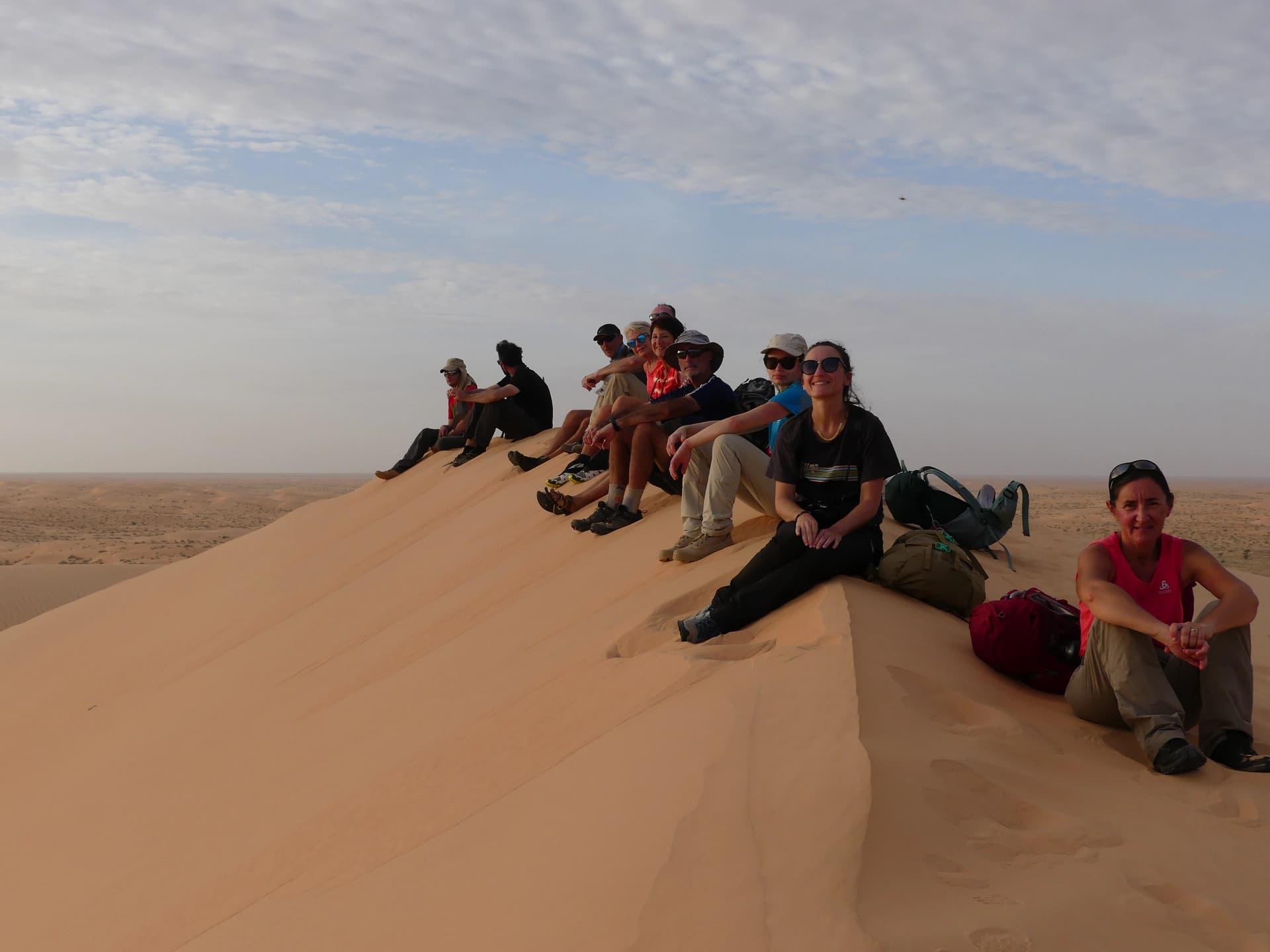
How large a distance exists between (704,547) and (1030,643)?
2.25 metres

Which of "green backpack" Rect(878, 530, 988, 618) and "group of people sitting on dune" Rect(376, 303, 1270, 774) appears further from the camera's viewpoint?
"green backpack" Rect(878, 530, 988, 618)

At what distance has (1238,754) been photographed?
3424mm

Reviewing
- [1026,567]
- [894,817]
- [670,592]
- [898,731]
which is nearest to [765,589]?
[670,592]

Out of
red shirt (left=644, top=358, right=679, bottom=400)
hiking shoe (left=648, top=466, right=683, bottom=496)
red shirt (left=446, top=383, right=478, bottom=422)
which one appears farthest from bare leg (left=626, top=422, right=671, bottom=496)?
red shirt (left=446, top=383, right=478, bottom=422)

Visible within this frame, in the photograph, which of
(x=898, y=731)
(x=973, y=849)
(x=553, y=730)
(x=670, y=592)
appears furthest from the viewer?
(x=670, y=592)

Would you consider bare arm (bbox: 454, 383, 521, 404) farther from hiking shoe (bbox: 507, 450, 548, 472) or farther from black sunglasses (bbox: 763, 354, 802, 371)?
black sunglasses (bbox: 763, 354, 802, 371)

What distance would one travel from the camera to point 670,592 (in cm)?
543

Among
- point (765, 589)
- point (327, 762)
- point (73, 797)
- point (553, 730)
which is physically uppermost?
point (765, 589)

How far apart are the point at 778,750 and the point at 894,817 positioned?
47 cm

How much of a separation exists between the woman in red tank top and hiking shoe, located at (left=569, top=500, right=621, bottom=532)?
4.08 meters

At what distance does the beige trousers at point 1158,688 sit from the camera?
3.42 metres

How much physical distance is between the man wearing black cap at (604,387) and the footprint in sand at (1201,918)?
5751mm

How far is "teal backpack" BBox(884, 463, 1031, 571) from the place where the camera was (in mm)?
6730

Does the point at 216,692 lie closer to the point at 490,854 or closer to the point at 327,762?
the point at 327,762
